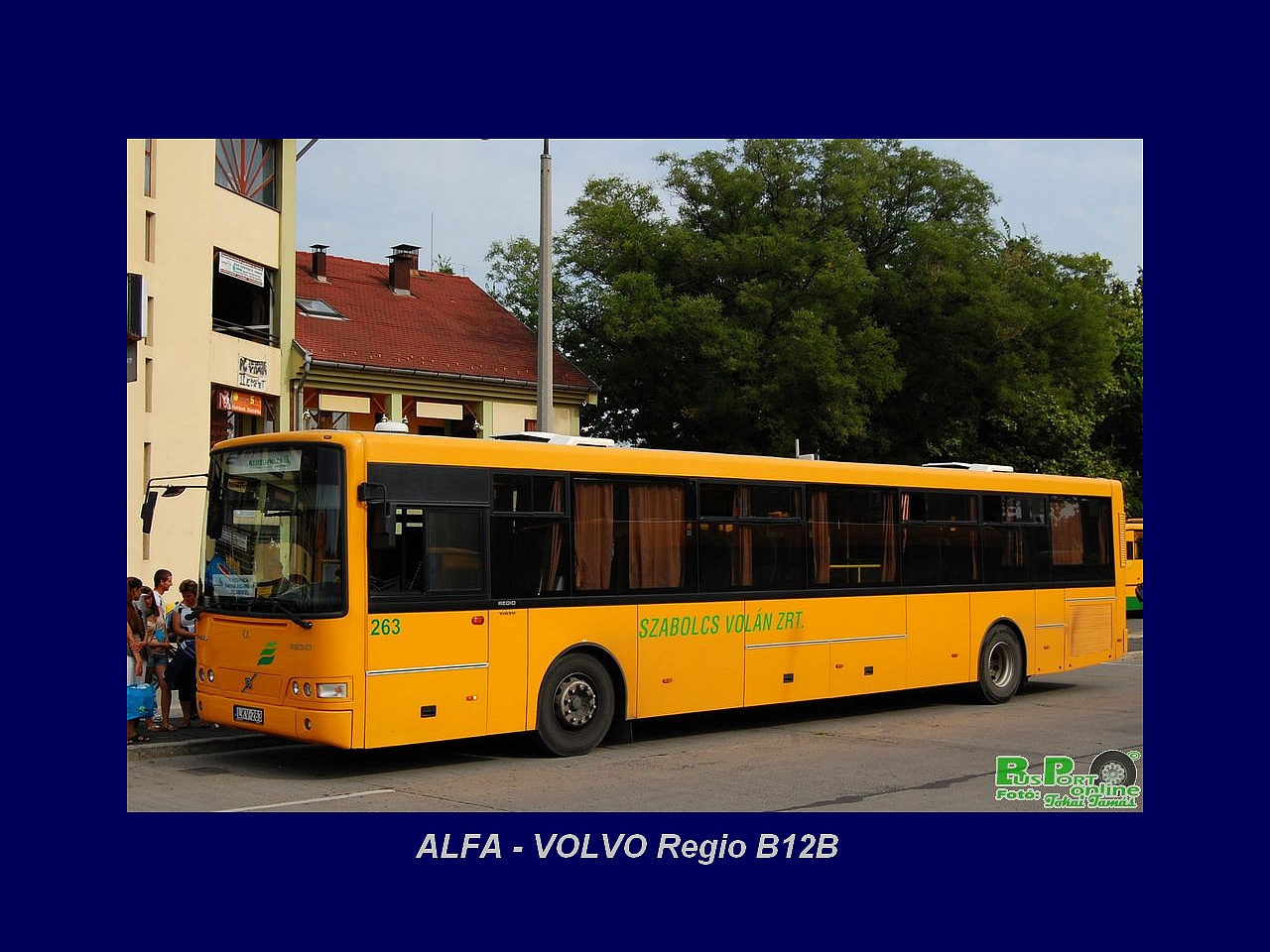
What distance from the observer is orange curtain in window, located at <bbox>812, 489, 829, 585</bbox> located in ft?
51.1

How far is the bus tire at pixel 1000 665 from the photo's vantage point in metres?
18.0

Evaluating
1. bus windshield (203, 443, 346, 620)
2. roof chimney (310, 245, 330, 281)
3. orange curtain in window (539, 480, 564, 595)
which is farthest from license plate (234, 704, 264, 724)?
roof chimney (310, 245, 330, 281)

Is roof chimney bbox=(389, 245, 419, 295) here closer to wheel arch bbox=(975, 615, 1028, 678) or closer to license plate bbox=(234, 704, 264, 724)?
wheel arch bbox=(975, 615, 1028, 678)

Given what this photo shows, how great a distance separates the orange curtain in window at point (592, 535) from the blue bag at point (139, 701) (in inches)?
175

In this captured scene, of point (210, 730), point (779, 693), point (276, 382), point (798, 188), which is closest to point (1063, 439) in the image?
point (798, 188)

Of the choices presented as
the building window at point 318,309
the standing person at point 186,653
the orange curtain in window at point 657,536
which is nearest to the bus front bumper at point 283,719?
the standing person at point 186,653

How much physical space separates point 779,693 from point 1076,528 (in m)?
6.67

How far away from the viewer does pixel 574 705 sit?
13055 mm

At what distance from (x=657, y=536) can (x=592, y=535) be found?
0.89m

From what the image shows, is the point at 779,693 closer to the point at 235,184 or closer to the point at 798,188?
the point at 235,184

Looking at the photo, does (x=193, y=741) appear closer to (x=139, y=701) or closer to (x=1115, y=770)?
(x=139, y=701)

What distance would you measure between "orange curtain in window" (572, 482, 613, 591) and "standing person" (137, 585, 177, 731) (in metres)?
4.43

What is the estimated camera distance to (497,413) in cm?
3155

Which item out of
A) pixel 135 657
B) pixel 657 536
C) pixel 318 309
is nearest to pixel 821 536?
pixel 657 536
